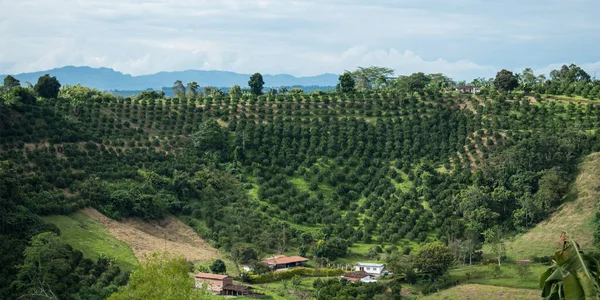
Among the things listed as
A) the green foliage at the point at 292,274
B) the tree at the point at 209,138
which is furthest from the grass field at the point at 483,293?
the tree at the point at 209,138

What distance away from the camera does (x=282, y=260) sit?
5662 cm

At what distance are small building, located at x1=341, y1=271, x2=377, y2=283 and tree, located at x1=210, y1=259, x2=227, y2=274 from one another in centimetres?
987

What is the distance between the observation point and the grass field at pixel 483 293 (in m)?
47.1

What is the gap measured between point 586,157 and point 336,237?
2753cm

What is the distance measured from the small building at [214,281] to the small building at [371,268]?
1167 cm

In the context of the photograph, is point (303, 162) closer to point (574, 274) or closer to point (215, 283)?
point (215, 283)

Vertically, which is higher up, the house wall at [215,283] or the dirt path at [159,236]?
the dirt path at [159,236]

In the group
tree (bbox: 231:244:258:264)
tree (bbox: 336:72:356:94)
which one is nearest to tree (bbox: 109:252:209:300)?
tree (bbox: 231:244:258:264)

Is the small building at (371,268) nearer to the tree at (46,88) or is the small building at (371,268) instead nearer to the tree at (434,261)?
the tree at (434,261)

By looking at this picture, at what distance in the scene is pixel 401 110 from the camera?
272 ft

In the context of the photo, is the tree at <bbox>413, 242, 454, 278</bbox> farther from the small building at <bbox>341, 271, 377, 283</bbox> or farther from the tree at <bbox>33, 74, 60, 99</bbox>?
the tree at <bbox>33, 74, 60, 99</bbox>

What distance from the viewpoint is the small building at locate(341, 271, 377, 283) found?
51.9m

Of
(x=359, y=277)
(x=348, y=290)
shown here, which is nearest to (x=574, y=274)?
(x=348, y=290)

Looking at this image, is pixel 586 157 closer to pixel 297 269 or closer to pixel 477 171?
pixel 477 171
